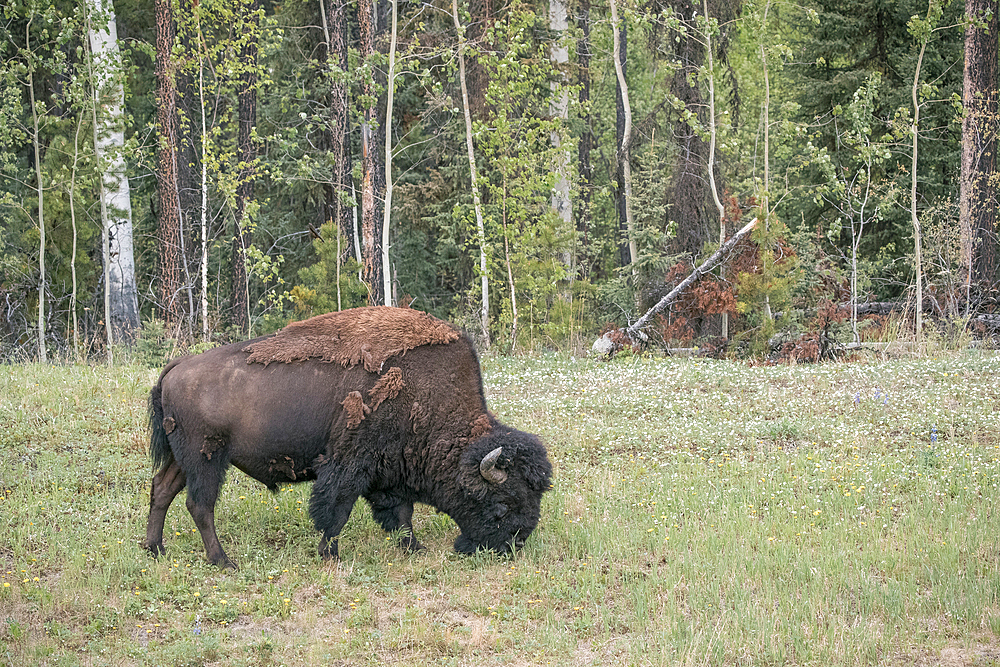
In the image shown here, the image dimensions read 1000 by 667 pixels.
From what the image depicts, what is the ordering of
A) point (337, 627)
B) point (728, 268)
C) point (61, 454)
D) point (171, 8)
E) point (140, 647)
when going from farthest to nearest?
point (171, 8)
point (728, 268)
point (61, 454)
point (337, 627)
point (140, 647)

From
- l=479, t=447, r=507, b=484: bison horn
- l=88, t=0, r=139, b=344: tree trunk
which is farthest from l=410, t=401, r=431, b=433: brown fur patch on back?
l=88, t=0, r=139, b=344: tree trunk

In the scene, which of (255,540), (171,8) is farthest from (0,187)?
(255,540)

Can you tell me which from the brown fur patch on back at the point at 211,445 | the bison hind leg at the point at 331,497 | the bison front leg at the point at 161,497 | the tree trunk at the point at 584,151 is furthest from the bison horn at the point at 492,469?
the tree trunk at the point at 584,151

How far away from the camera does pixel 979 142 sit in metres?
19.8

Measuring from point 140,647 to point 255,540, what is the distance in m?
2.02

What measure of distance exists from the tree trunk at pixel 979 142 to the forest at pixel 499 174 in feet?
0.19

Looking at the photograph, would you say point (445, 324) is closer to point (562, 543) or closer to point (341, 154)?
point (562, 543)

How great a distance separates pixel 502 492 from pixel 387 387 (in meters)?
1.24

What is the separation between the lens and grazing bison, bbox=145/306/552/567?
6.97m

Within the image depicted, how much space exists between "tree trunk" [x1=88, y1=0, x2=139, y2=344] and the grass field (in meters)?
7.38

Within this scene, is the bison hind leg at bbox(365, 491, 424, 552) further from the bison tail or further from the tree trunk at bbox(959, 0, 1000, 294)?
the tree trunk at bbox(959, 0, 1000, 294)

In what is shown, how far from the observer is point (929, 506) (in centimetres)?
773

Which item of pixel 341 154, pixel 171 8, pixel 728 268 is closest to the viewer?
pixel 728 268

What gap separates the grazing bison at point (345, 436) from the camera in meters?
6.97
